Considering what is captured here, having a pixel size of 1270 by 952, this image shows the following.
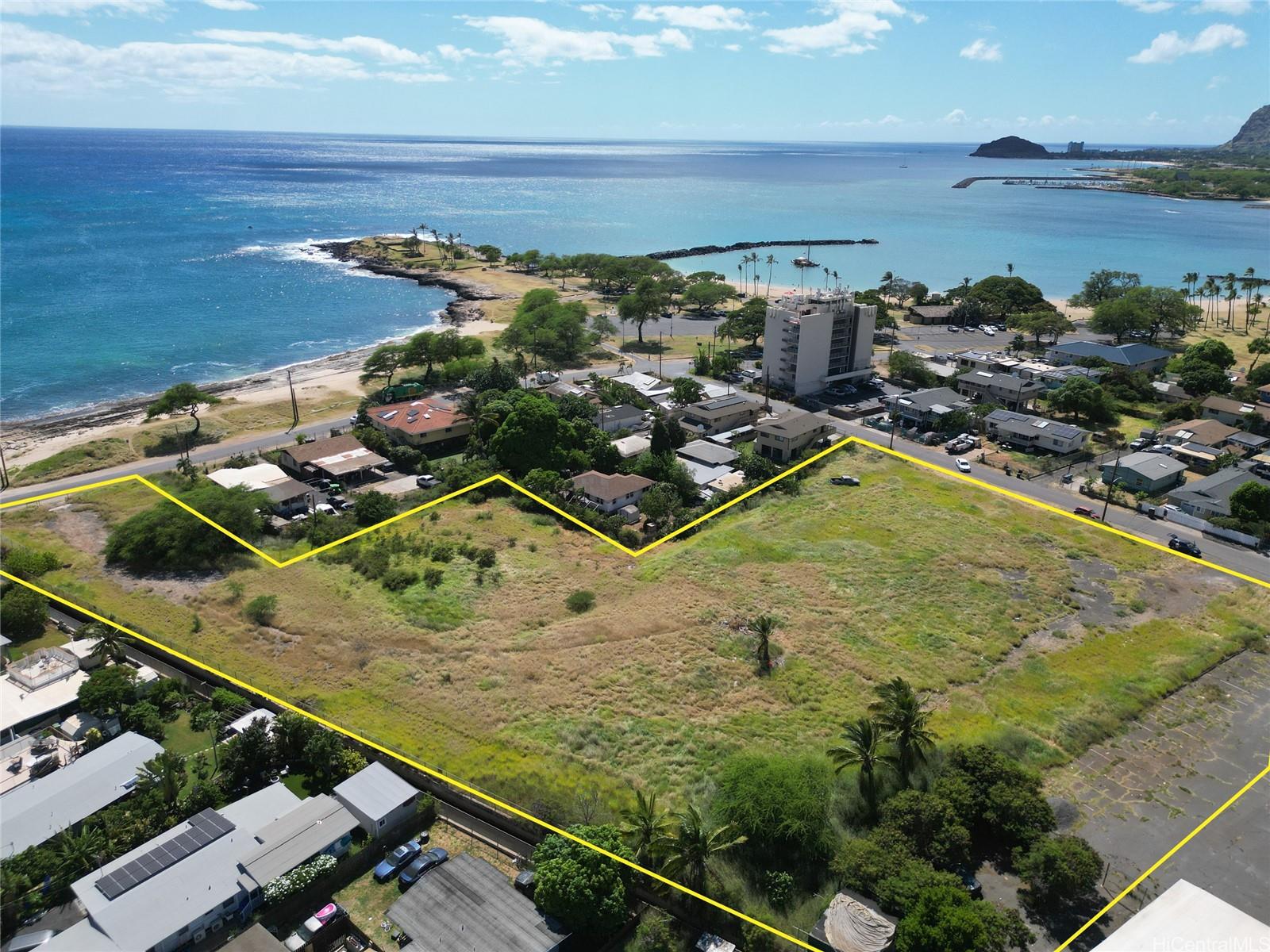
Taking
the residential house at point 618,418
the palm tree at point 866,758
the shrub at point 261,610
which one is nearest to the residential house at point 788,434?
the residential house at point 618,418

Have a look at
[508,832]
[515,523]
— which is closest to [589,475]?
[515,523]

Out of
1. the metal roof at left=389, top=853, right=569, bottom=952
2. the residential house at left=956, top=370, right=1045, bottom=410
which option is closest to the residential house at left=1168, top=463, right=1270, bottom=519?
the residential house at left=956, top=370, right=1045, bottom=410

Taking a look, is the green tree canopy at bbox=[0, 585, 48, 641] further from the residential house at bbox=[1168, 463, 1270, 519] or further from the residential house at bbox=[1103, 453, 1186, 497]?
the residential house at bbox=[1168, 463, 1270, 519]

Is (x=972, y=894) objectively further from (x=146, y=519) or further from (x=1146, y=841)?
(x=146, y=519)

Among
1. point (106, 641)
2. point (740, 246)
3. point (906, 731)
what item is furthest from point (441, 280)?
point (906, 731)

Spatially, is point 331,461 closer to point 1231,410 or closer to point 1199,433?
point 1199,433

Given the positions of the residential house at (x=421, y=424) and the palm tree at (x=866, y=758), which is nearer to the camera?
the palm tree at (x=866, y=758)

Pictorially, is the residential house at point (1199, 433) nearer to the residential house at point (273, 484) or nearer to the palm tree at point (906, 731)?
the palm tree at point (906, 731)

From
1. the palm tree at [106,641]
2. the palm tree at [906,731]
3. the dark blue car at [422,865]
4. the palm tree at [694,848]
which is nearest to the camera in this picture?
the palm tree at [694,848]
